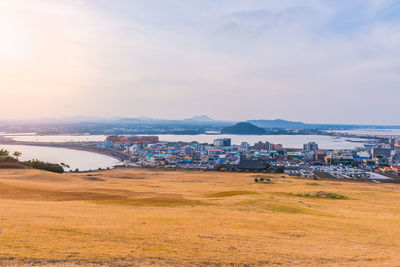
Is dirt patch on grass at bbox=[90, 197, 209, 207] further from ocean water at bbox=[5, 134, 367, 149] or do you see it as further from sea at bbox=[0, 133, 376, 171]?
ocean water at bbox=[5, 134, 367, 149]

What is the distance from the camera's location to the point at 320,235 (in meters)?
9.24

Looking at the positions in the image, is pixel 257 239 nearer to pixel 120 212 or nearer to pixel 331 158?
pixel 120 212

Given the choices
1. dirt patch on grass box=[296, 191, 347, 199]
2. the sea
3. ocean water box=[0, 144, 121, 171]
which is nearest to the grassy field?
dirt patch on grass box=[296, 191, 347, 199]

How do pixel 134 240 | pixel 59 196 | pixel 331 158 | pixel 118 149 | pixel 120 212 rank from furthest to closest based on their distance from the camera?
1. pixel 118 149
2. pixel 331 158
3. pixel 59 196
4. pixel 120 212
5. pixel 134 240

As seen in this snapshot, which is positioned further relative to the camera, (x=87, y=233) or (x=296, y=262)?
(x=87, y=233)

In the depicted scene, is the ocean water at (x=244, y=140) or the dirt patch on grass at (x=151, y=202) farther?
the ocean water at (x=244, y=140)

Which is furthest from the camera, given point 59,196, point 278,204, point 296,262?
point 59,196

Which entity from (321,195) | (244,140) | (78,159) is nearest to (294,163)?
(321,195)

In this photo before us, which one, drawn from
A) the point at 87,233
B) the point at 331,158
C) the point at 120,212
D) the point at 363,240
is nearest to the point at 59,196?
the point at 120,212

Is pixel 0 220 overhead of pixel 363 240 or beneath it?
overhead

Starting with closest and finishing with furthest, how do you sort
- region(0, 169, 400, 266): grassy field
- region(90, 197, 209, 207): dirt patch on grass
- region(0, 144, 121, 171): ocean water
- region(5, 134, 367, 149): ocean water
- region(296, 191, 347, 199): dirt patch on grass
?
region(0, 169, 400, 266): grassy field, region(90, 197, 209, 207): dirt patch on grass, region(296, 191, 347, 199): dirt patch on grass, region(0, 144, 121, 171): ocean water, region(5, 134, 367, 149): ocean water

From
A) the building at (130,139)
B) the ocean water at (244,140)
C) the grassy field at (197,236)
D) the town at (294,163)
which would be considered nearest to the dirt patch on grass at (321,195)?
the grassy field at (197,236)

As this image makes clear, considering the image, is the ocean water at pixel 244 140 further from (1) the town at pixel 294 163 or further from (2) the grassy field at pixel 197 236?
(2) the grassy field at pixel 197 236

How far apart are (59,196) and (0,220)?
285 inches
